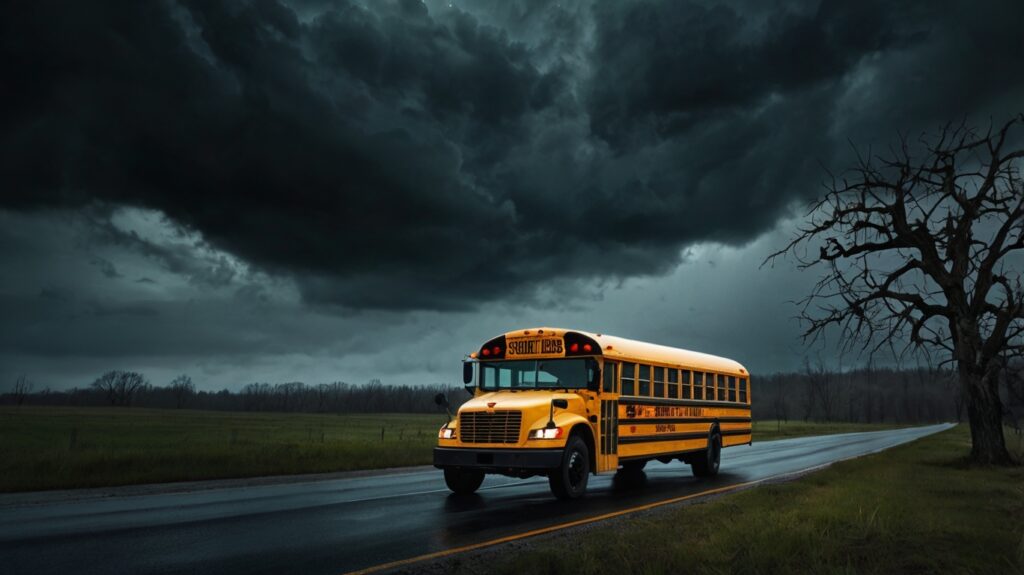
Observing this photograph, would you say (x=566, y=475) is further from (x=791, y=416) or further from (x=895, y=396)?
(x=895, y=396)

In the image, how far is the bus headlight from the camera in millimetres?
10836

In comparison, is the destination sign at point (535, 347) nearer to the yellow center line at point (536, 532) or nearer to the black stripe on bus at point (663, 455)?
the black stripe on bus at point (663, 455)

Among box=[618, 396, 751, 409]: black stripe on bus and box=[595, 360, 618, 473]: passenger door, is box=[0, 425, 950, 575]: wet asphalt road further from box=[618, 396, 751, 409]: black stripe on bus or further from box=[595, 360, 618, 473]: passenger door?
box=[618, 396, 751, 409]: black stripe on bus

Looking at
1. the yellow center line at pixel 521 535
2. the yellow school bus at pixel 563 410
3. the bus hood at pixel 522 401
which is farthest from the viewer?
the bus hood at pixel 522 401

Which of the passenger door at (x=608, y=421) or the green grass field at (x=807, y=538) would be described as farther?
the passenger door at (x=608, y=421)

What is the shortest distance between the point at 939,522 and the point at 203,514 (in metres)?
9.52

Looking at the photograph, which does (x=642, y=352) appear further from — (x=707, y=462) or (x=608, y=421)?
(x=707, y=462)

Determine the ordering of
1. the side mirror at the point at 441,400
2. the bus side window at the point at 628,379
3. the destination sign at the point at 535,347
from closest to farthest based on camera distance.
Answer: the side mirror at the point at 441,400, the destination sign at the point at 535,347, the bus side window at the point at 628,379

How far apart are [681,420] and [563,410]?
4.96 meters

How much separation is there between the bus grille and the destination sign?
Result: 166cm

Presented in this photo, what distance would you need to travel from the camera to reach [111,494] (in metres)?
12.6

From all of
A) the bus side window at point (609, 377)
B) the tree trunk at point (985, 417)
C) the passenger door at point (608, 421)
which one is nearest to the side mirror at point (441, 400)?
the passenger door at point (608, 421)

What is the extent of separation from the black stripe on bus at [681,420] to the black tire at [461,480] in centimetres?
284

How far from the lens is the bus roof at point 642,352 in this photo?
1243cm
